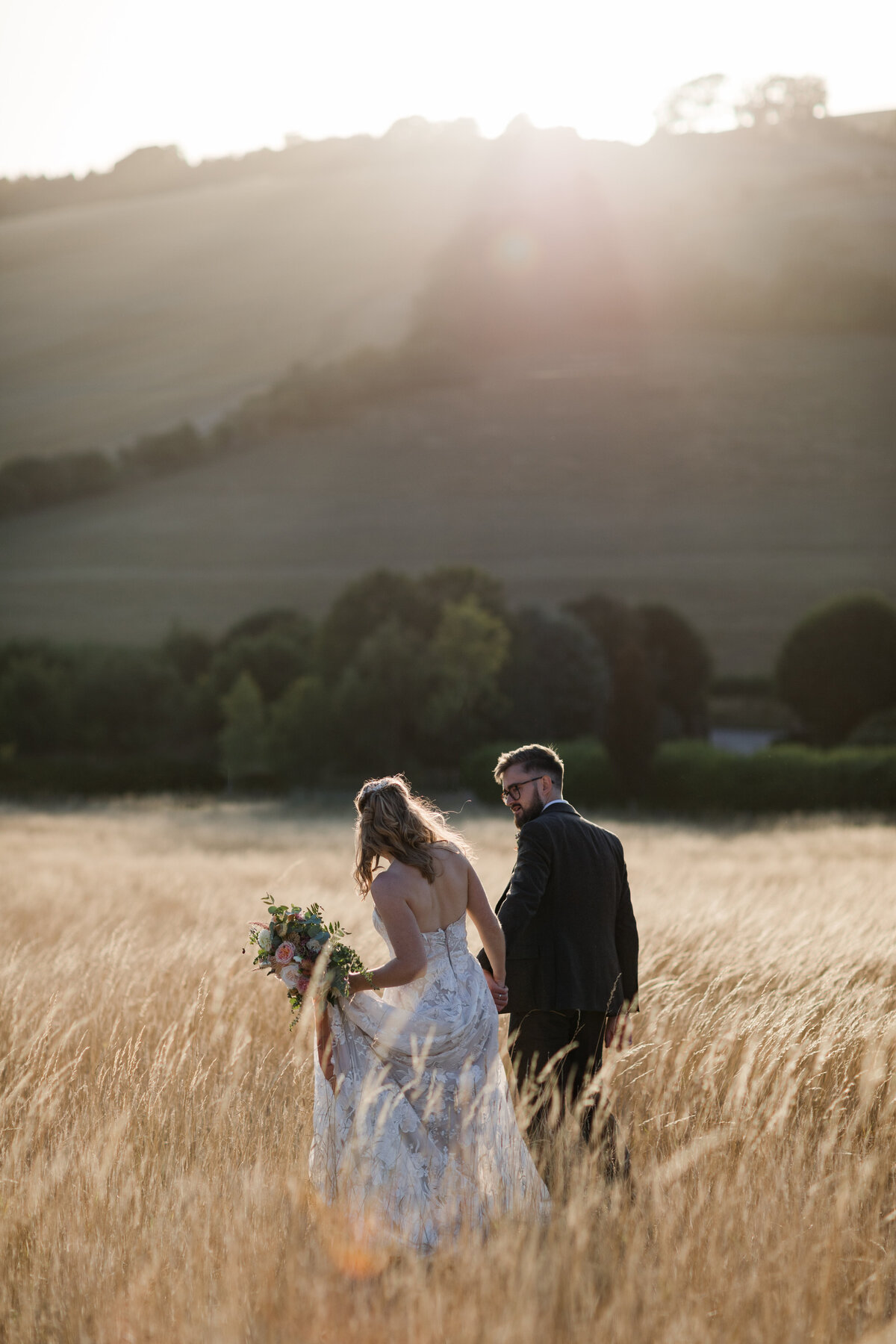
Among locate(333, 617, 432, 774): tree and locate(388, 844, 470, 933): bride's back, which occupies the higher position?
locate(388, 844, 470, 933): bride's back

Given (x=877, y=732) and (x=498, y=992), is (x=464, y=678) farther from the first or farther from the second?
(x=498, y=992)

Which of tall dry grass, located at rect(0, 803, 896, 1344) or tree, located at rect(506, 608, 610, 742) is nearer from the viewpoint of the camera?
tall dry grass, located at rect(0, 803, 896, 1344)

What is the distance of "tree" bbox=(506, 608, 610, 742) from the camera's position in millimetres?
45312

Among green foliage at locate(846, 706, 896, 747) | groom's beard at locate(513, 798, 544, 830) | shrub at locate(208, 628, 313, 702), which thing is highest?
groom's beard at locate(513, 798, 544, 830)

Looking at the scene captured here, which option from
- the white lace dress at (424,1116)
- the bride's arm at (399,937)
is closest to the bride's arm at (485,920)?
the white lace dress at (424,1116)

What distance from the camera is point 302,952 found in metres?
4.05

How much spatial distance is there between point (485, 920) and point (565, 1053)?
0.71 metres

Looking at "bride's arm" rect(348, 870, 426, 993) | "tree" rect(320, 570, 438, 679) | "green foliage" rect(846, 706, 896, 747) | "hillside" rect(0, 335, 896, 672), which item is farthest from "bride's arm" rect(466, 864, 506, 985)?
"hillside" rect(0, 335, 896, 672)

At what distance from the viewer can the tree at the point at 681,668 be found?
4806cm

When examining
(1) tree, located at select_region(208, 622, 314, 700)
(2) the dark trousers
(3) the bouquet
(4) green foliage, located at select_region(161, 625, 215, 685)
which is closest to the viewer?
(3) the bouquet

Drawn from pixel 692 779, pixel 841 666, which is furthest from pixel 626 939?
pixel 841 666

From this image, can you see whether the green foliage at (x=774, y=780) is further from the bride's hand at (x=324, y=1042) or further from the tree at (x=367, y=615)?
the bride's hand at (x=324, y=1042)

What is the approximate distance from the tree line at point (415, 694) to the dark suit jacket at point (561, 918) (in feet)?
106

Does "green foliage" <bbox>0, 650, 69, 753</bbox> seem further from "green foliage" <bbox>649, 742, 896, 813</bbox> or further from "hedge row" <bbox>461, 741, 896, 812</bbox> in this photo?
"green foliage" <bbox>649, 742, 896, 813</bbox>
